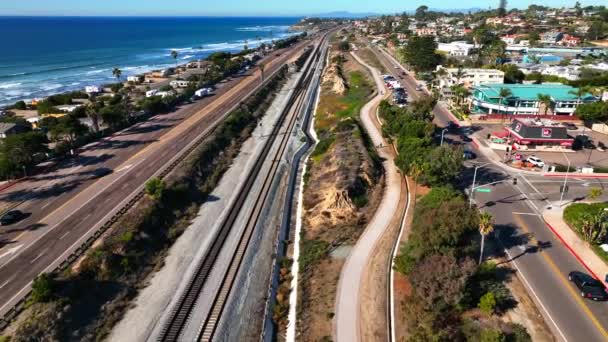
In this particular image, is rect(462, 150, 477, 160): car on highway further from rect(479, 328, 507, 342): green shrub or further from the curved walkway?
rect(479, 328, 507, 342): green shrub

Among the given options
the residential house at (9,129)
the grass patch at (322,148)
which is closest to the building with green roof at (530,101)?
the grass patch at (322,148)

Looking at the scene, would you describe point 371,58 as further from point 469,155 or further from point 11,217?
point 11,217

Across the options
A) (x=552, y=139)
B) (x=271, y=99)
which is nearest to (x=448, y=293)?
(x=552, y=139)

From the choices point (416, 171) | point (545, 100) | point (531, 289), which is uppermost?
point (545, 100)

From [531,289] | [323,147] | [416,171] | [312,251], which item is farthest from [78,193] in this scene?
[531,289]

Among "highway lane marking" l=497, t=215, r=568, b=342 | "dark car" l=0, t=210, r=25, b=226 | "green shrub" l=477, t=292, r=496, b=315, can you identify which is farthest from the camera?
"dark car" l=0, t=210, r=25, b=226

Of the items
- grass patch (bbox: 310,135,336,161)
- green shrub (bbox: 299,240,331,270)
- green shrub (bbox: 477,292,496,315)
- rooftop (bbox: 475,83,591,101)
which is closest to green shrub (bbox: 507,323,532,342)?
green shrub (bbox: 477,292,496,315)

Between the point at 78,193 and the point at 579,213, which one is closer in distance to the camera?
→ the point at 579,213
